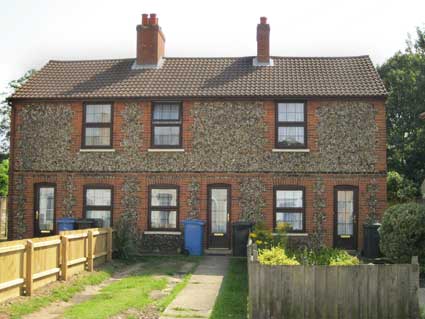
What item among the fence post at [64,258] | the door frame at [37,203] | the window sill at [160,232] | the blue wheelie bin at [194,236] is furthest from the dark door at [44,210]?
the fence post at [64,258]

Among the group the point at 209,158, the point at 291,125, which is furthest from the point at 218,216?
the point at 291,125

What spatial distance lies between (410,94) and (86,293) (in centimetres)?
2706

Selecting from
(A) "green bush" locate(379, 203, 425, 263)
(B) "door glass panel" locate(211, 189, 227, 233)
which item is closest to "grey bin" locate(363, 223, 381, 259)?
(A) "green bush" locate(379, 203, 425, 263)

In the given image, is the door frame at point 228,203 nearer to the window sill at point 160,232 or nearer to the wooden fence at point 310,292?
the window sill at point 160,232

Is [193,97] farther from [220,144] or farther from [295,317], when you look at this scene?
[295,317]

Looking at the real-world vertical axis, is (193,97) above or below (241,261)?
above

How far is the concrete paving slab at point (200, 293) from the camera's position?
Result: 11.8 m

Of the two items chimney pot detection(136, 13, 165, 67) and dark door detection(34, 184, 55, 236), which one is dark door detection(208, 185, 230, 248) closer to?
dark door detection(34, 184, 55, 236)

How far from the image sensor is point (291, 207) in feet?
73.4

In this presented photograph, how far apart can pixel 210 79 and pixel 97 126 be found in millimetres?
4690

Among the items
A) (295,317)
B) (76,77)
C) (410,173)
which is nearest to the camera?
(295,317)

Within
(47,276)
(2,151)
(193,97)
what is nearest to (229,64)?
(193,97)

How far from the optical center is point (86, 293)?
14180 mm

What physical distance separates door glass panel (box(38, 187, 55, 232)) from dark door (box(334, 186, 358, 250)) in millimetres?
10491
